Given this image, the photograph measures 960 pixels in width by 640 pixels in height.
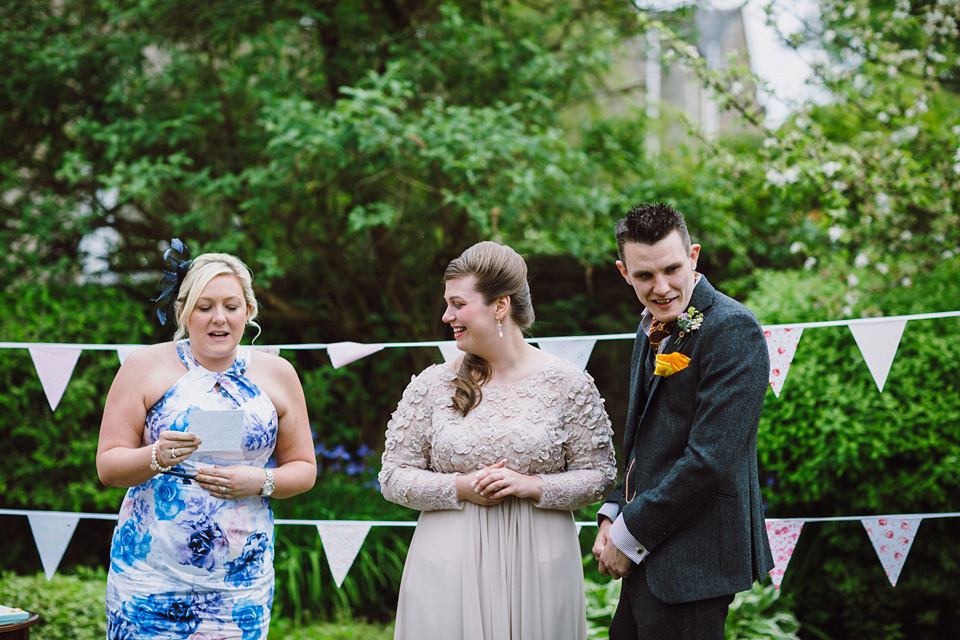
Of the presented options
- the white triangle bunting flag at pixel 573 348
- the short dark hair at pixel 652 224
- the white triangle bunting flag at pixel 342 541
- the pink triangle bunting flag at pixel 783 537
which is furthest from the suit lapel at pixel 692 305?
the white triangle bunting flag at pixel 342 541

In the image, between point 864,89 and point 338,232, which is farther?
point 338,232

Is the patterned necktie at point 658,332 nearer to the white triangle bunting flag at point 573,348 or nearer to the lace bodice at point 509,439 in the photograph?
the lace bodice at point 509,439

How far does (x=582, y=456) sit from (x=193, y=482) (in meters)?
1.27

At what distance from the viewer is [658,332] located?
248 centimetres

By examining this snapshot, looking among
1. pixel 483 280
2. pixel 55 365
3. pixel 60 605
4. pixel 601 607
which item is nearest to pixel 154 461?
pixel 483 280

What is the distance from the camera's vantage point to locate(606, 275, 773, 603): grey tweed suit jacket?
7.29 ft

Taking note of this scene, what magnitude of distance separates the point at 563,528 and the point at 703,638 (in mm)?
605

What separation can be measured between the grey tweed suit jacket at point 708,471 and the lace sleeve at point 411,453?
0.70m

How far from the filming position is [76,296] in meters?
5.97

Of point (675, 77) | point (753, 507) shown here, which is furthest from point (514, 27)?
point (675, 77)

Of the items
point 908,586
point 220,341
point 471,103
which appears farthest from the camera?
point 471,103

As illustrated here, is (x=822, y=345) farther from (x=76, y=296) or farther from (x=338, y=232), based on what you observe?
(x=76, y=296)

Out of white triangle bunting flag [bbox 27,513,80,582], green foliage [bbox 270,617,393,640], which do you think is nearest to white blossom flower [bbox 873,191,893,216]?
green foliage [bbox 270,617,393,640]

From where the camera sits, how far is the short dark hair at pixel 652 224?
2.33 metres
